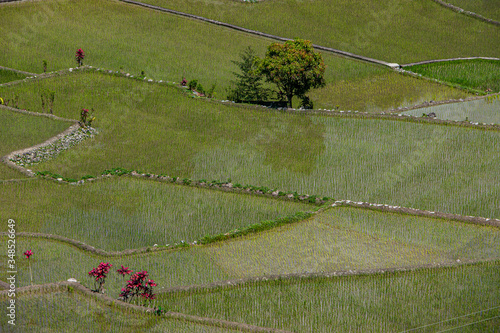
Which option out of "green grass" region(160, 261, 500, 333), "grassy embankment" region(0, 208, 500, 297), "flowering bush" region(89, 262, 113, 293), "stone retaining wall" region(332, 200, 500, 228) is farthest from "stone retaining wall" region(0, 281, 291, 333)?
"stone retaining wall" region(332, 200, 500, 228)

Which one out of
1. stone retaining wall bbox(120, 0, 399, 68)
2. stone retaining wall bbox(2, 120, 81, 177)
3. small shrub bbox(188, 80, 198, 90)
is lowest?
stone retaining wall bbox(2, 120, 81, 177)

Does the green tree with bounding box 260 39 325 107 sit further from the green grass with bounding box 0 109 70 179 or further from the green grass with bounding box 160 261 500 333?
the green grass with bounding box 160 261 500 333

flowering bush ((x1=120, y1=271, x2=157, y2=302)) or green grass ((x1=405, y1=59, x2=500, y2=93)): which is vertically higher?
green grass ((x1=405, y1=59, x2=500, y2=93))

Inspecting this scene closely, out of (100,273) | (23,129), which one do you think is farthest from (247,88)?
(100,273)

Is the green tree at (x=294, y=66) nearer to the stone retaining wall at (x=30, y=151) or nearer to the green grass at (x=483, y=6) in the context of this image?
the stone retaining wall at (x=30, y=151)

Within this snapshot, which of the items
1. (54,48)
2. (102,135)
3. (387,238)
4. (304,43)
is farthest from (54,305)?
(54,48)

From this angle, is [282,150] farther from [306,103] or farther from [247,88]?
[247,88]

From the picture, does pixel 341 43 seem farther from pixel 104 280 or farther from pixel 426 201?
pixel 104 280
